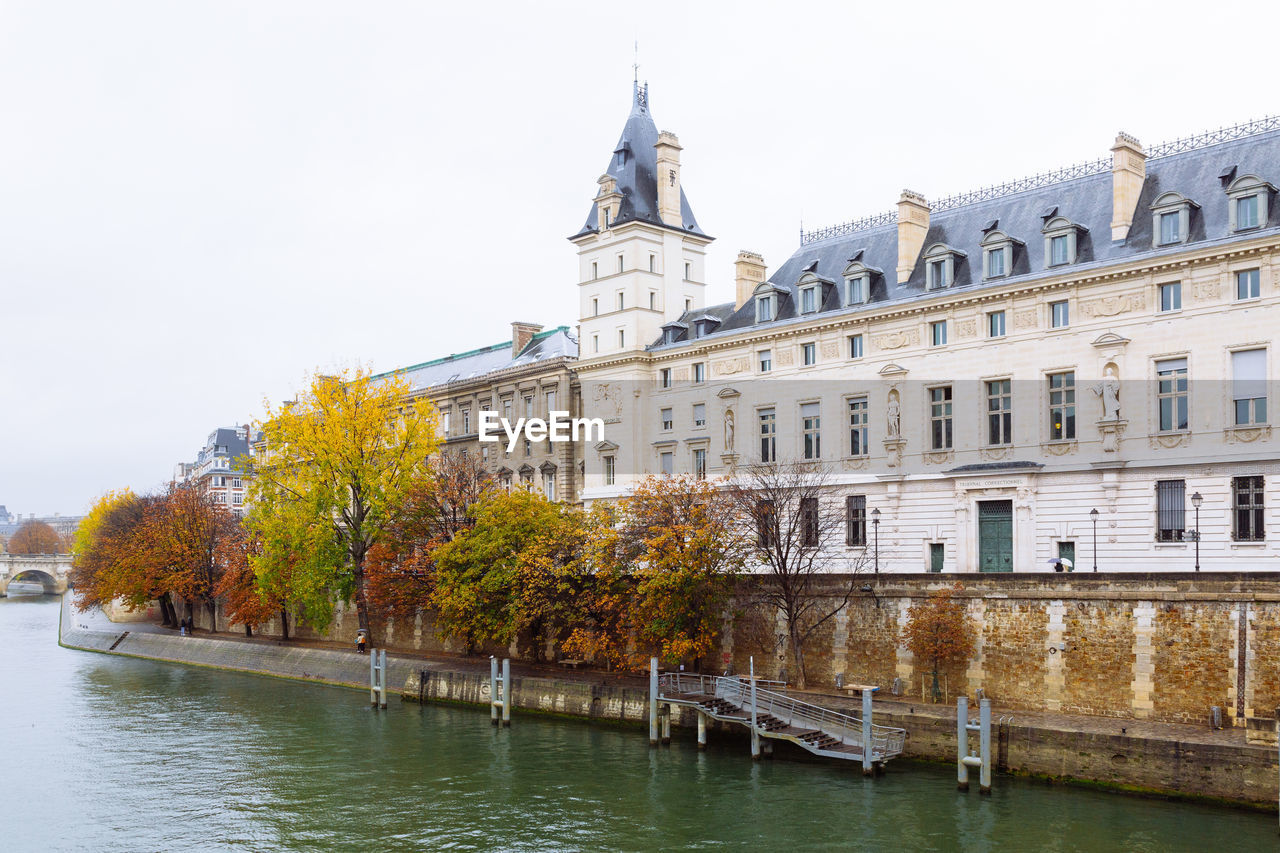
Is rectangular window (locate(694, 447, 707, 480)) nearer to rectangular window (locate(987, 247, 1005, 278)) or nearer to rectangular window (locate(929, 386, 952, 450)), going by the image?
rectangular window (locate(929, 386, 952, 450))

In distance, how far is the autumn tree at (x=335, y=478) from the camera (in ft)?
189

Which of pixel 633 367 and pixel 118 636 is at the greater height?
pixel 633 367

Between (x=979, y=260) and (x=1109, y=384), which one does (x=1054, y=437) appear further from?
(x=979, y=260)

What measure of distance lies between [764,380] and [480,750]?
22899 millimetres

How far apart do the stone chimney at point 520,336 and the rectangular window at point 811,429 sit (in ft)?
94.1

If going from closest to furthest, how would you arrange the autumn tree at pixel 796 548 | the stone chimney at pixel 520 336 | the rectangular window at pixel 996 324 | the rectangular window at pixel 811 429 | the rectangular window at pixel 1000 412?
1. the autumn tree at pixel 796 548
2. the rectangular window at pixel 1000 412
3. the rectangular window at pixel 996 324
4. the rectangular window at pixel 811 429
5. the stone chimney at pixel 520 336

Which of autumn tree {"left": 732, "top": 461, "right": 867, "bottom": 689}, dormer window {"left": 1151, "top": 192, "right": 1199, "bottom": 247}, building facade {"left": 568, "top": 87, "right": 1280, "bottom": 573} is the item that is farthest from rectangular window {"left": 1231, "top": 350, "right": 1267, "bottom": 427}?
autumn tree {"left": 732, "top": 461, "right": 867, "bottom": 689}

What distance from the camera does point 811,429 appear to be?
170 feet

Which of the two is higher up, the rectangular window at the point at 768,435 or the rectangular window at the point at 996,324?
the rectangular window at the point at 996,324

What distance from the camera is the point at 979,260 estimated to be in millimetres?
47594

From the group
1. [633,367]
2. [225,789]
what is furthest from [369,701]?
[633,367]

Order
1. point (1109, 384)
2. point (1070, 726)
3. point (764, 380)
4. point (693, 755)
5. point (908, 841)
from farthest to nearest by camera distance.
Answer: point (764, 380) < point (1109, 384) < point (693, 755) < point (1070, 726) < point (908, 841)

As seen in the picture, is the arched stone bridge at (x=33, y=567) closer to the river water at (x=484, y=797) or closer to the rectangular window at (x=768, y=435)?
the river water at (x=484, y=797)

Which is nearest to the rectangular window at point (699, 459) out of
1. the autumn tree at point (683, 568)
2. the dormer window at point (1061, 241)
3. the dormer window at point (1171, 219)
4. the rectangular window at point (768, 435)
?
the rectangular window at point (768, 435)
